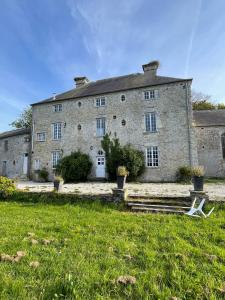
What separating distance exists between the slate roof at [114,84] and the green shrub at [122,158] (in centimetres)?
567

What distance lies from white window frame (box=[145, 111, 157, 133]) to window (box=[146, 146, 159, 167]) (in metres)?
1.71

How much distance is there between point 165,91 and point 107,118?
6.13 metres

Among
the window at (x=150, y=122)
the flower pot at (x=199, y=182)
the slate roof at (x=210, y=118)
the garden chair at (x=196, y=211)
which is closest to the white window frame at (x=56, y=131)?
the window at (x=150, y=122)

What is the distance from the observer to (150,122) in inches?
732

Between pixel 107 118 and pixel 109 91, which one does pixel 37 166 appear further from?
pixel 109 91

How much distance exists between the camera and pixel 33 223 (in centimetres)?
506

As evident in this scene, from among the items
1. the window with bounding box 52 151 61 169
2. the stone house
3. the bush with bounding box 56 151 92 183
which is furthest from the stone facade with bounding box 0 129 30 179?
the bush with bounding box 56 151 92 183

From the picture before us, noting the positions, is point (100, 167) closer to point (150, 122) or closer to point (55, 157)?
point (55, 157)

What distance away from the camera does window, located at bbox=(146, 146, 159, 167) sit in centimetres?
1802

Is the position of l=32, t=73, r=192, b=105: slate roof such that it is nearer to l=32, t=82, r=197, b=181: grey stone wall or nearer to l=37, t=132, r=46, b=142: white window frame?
l=32, t=82, r=197, b=181: grey stone wall

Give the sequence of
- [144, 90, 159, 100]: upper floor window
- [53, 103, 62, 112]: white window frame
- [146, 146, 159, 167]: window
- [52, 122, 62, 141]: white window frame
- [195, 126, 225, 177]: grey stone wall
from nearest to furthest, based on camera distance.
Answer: [146, 146, 159, 167]: window, [144, 90, 159, 100]: upper floor window, [195, 126, 225, 177]: grey stone wall, [52, 122, 62, 141]: white window frame, [53, 103, 62, 112]: white window frame

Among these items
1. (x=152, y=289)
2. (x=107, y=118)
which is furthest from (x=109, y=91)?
(x=152, y=289)

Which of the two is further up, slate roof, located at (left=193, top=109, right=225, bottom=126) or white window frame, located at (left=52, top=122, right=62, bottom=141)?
slate roof, located at (left=193, top=109, right=225, bottom=126)

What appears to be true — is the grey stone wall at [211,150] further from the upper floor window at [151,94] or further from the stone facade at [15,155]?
Result: the stone facade at [15,155]
